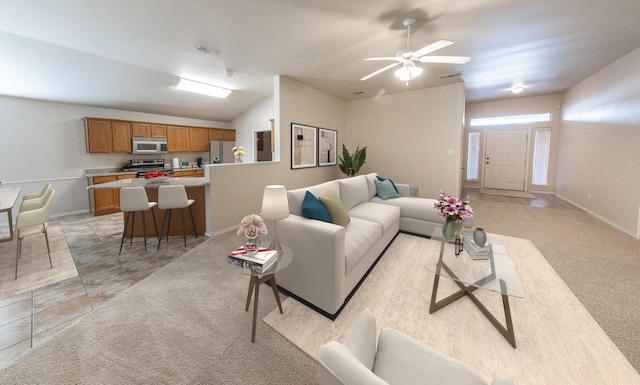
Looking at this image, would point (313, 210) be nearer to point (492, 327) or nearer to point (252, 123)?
point (492, 327)

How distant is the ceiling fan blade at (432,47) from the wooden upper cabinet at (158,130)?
609cm

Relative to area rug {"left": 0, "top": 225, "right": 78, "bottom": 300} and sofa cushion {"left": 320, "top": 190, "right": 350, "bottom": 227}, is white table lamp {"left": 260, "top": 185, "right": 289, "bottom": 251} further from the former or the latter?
area rug {"left": 0, "top": 225, "right": 78, "bottom": 300}

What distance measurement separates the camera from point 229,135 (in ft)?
24.4

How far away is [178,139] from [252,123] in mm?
1986

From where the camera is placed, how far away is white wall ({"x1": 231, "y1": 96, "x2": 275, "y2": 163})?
6520 mm

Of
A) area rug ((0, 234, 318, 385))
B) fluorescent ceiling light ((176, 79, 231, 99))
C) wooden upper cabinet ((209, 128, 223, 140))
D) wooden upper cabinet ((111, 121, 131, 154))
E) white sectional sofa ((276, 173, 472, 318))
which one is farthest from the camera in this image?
wooden upper cabinet ((209, 128, 223, 140))

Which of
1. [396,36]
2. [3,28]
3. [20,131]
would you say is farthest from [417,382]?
[20,131]

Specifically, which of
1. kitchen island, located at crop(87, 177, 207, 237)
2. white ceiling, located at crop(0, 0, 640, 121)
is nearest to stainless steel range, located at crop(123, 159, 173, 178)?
white ceiling, located at crop(0, 0, 640, 121)

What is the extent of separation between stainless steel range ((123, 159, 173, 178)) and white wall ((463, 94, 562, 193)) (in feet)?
29.8

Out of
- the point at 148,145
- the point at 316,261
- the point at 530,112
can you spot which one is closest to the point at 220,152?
the point at 148,145

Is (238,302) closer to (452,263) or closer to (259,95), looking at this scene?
(452,263)

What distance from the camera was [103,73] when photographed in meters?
4.18

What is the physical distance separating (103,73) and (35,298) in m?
3.76

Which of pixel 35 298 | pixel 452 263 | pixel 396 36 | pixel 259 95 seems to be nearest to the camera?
pixel 452 263
